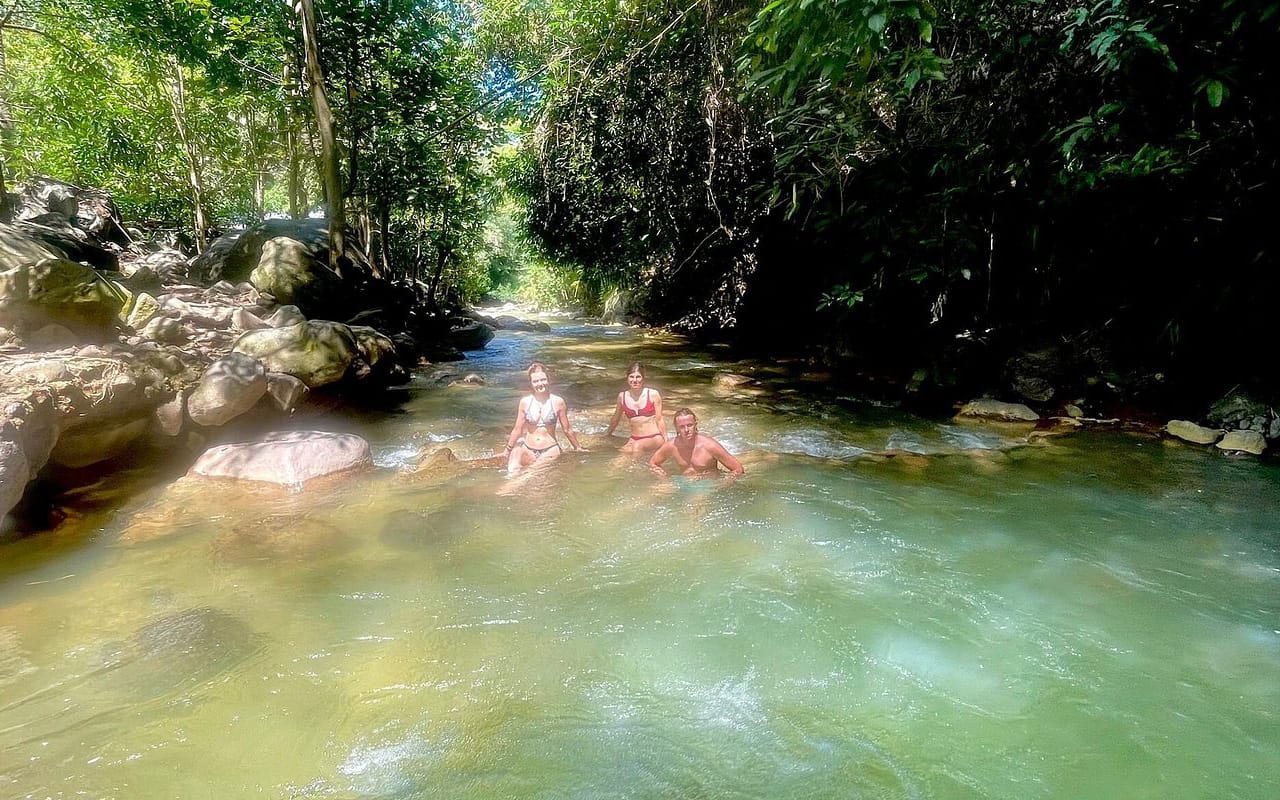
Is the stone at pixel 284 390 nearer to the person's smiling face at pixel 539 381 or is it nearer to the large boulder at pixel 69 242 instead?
the person's smiling face at pixel 539 381

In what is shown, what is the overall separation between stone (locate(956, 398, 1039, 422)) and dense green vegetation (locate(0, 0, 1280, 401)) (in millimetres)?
723

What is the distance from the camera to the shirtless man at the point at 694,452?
552cm

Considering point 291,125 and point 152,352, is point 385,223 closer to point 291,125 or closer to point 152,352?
point 291,125

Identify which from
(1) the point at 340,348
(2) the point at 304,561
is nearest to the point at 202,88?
(1) the point at 340,348

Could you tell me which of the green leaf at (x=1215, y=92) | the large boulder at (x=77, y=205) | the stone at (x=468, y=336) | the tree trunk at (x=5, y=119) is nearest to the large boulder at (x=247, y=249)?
the tree trunk at (x=5, y=119)

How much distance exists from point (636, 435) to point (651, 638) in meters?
3.33

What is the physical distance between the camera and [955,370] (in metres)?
8.62

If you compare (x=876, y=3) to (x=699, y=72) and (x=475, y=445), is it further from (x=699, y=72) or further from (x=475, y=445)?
(x=699, y=72)

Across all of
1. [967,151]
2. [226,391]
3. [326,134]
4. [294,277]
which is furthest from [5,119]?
[967,151]

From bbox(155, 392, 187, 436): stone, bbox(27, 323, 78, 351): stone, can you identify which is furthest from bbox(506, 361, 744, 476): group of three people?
bbox(27, 323, 78, 351): stone

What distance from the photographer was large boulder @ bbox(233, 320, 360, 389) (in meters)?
6.94

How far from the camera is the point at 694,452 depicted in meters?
5.62

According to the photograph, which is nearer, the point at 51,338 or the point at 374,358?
the point at 51,338

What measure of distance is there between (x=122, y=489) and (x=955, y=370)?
928 centimetres
